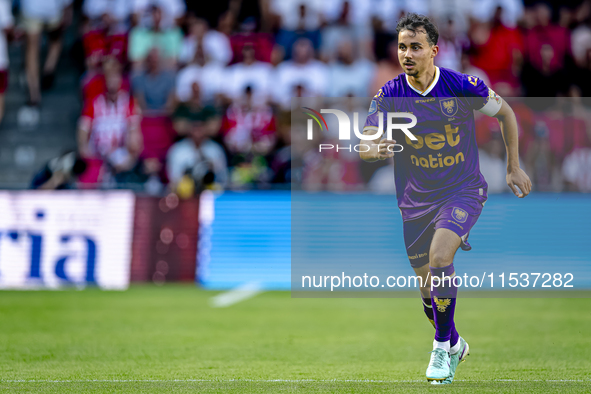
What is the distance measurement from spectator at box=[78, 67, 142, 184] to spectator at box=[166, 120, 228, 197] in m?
0.76

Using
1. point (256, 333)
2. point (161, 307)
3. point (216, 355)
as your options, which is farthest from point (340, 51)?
point (216, 355)

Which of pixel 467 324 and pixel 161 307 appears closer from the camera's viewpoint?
pixel 467 324

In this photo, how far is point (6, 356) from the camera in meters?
6.74

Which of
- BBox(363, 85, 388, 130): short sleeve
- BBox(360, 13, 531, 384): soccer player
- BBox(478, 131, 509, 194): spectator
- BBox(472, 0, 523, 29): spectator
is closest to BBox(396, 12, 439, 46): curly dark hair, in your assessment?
BBox(360, 13, 531, 384): soccer player

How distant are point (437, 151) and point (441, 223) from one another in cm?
59

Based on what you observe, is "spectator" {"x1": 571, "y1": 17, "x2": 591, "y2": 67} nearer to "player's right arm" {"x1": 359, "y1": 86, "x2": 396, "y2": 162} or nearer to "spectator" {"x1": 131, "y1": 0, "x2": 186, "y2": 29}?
"spectator" {"x1": 131, "y1": 0, "x2": 186, "y2": 29}

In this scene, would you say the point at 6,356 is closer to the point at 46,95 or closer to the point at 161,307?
the point at 161,307

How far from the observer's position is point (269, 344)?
25.0 ft

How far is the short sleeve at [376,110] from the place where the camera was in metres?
5.74

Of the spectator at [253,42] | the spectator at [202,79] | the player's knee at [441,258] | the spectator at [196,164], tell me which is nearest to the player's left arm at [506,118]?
the player's knee at [441,258]

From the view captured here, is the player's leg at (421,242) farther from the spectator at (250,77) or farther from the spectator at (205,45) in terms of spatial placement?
the spectator at (205,45)

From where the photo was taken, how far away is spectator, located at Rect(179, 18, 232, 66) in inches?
597

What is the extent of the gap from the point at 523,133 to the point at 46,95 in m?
9.68

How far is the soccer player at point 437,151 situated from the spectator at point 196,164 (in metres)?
7.04
